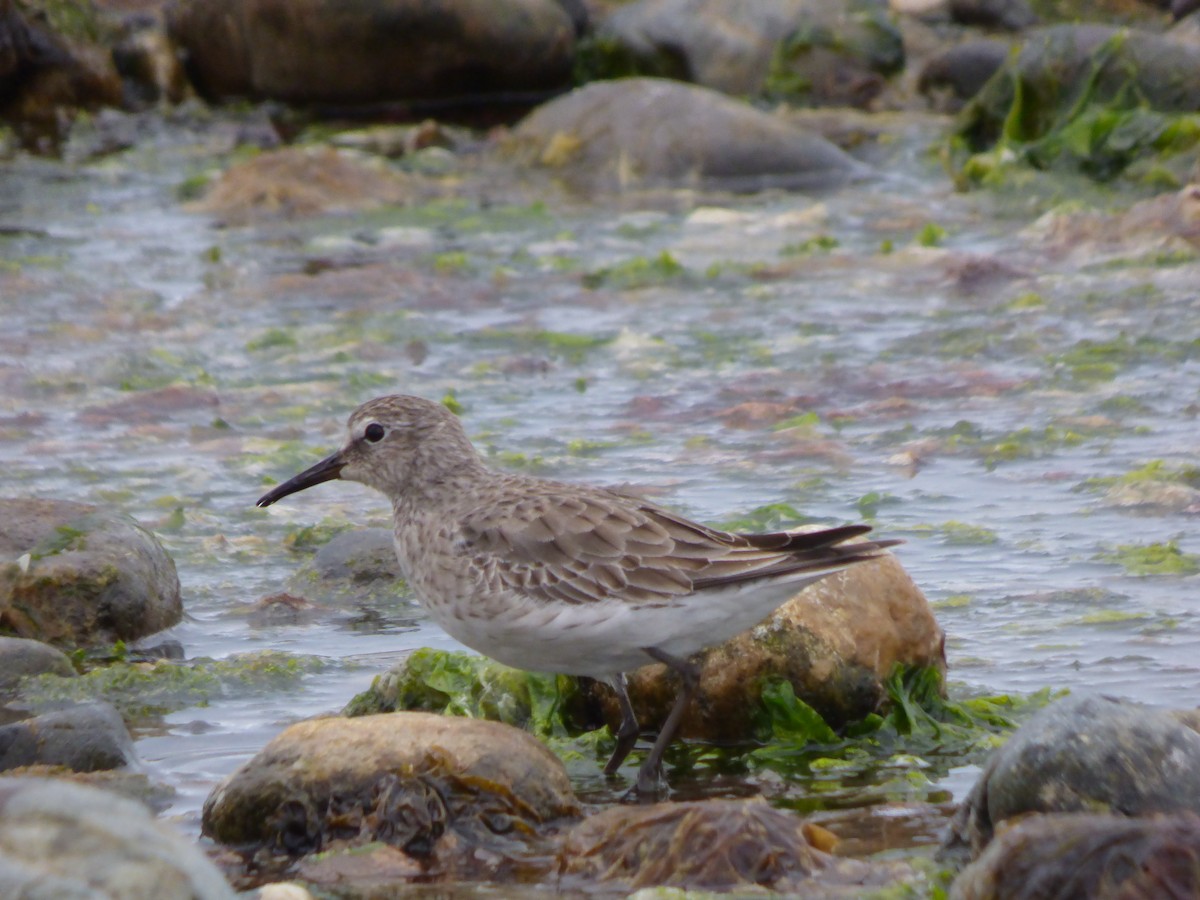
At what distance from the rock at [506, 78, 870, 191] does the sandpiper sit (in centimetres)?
968

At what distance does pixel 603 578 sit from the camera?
555cm

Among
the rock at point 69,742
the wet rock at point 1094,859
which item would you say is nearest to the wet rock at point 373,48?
the rock at point 69,742

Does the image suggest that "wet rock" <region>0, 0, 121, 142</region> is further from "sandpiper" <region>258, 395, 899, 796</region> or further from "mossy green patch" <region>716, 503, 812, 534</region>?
"sandpiper" <region>258, 395, 899, 796</region>

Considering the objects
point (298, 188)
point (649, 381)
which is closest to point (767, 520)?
point (649, 381)

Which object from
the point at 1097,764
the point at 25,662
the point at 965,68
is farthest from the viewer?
the point at 965,68

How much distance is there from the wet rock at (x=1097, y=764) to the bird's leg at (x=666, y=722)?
1.16 metres

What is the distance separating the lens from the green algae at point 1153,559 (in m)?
6.96

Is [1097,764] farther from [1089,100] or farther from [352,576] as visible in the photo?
[1089,100]

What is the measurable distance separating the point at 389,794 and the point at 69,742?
1.03m

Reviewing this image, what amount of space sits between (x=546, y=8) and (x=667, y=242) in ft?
18.6

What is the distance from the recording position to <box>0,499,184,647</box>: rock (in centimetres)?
662

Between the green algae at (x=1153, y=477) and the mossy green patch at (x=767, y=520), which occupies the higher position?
the green algae at (x=1153, y=477)

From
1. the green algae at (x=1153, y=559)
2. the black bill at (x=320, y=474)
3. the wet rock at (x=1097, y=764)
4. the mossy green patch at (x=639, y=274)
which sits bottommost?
the mossy green patch at (x=639, y=274)

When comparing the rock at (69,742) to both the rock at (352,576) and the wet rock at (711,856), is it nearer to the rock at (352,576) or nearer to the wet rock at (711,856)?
the wet rock at (711,856)
